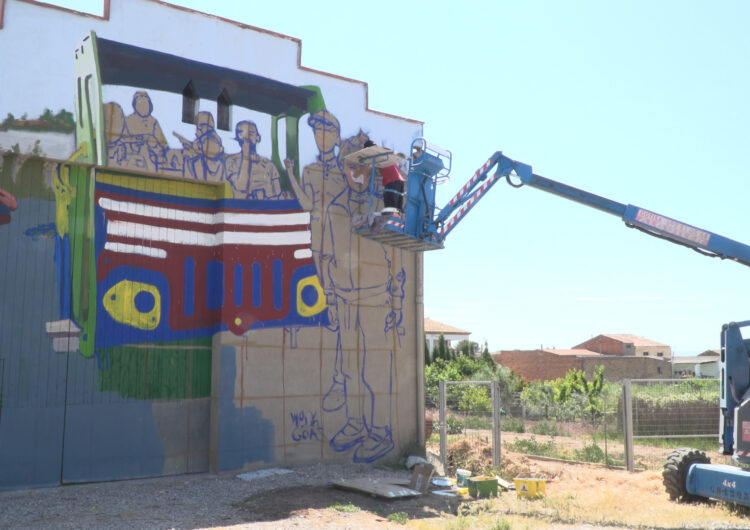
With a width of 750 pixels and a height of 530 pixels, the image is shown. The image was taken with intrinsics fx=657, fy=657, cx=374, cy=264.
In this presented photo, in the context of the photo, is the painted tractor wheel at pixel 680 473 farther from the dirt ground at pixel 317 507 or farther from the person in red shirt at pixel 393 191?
the person in red shirt at pixel 393 191

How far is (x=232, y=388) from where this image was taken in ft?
41.2

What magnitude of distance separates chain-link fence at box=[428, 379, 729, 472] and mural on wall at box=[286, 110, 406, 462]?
1.50 meters

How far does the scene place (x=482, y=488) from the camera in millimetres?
11688

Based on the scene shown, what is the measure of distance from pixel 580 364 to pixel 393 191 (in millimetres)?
38625

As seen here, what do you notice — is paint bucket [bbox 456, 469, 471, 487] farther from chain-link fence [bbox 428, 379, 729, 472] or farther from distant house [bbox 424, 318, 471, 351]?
distant house [bbox 424, 318, 471, 351]

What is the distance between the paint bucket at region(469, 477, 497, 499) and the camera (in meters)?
11.7

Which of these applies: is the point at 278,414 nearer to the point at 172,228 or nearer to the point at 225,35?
the point at 172,228

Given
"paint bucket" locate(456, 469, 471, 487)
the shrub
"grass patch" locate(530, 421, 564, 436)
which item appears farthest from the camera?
"grass patch" locate(530, 421, 564, 436)

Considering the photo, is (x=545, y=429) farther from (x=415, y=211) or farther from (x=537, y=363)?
(x=537, y=363)

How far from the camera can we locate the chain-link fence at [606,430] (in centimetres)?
1472

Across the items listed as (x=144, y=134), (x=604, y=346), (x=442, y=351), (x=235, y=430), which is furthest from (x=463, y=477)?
(x=604, y=346)

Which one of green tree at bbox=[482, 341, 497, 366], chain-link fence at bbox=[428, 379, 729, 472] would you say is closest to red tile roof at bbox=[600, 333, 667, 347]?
green tree at bbox=[482, 341, 497, 366]

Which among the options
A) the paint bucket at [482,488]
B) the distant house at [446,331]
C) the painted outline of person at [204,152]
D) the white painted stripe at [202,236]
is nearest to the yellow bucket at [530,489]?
the paint bucket at [482,488]

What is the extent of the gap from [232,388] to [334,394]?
7.47 feet
